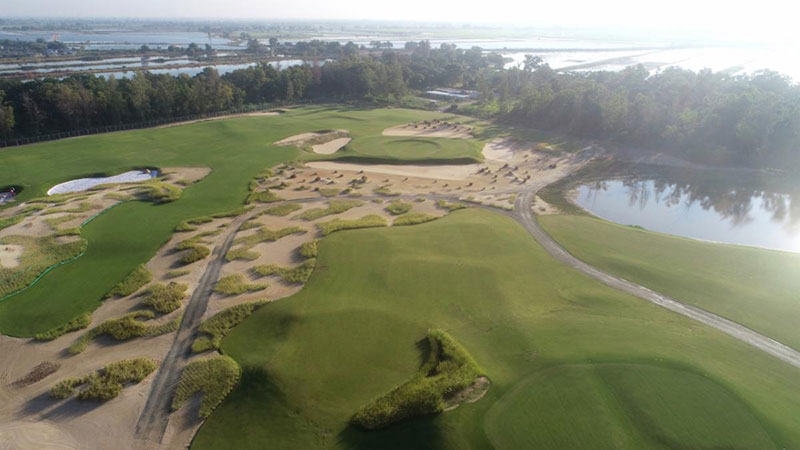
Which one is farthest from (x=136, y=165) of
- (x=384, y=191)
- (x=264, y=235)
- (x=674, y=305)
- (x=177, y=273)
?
(x=674, y=305)

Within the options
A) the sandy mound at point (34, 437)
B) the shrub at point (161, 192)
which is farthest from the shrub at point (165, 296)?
the shrub at point (161, 192)

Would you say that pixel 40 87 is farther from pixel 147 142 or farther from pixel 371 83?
pixel 371 83

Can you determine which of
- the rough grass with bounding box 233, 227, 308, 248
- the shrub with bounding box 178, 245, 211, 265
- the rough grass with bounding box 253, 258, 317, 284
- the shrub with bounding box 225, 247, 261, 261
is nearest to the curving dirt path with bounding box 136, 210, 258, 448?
the shrub with bounding box 225, 247, 261, 261

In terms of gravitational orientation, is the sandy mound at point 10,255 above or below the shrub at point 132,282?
below

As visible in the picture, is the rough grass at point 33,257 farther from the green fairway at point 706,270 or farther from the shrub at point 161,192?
the green fairway at point 706,270

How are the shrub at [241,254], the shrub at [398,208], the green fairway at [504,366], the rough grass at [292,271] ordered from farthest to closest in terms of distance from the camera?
1. the shrub at [398,208]
2. the shrub at [241,254]
3. the rough grass at [292,271]
4. the green fairway at [504,366]

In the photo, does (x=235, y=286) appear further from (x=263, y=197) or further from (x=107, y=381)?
(x=263, y=197)
